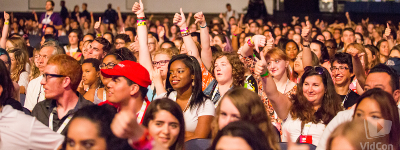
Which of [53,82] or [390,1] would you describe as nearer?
[53,82]

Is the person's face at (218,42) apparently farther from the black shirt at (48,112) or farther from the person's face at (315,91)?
the black shirt at (48,112)

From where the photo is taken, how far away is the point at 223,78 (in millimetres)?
4164

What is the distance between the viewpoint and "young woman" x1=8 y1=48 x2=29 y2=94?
5082 mm

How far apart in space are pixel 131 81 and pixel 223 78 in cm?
119

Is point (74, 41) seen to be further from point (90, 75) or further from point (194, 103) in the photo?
point (194, 103)

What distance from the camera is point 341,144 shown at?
1.91m

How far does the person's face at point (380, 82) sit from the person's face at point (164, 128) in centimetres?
170

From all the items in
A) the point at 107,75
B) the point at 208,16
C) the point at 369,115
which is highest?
the point at 208,16

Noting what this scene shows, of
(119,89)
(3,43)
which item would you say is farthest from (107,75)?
(3,43)

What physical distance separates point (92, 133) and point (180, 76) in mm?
1538

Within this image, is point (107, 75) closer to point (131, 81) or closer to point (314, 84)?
point (131, 81)

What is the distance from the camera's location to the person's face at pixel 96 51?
5.37 metres

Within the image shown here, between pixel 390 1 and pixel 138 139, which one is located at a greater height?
pixel 390 1

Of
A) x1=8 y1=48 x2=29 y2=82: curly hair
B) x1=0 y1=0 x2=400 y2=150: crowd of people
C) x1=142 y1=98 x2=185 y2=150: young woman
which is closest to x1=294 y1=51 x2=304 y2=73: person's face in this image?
x1=0 y1=0 x2=400 y2=150: crowd of people
